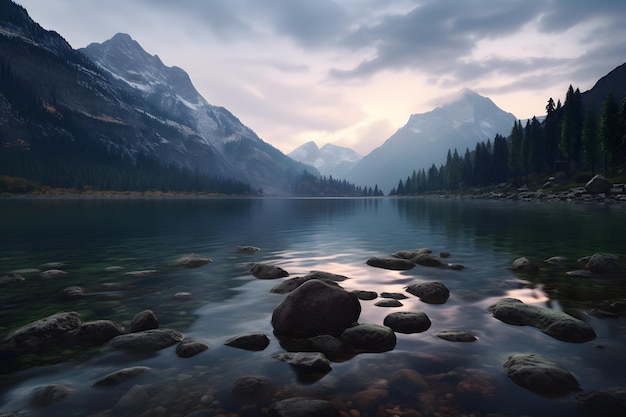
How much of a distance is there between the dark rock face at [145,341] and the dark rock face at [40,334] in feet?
6.18

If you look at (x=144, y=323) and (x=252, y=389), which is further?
(x=144, y=323)

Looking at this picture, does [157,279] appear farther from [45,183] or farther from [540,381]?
[45,183]

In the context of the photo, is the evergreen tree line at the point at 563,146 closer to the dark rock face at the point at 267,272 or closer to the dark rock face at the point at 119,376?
the dark rock face at the point at 267,272

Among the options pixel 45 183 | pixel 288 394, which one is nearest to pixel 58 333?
pixel 288 394

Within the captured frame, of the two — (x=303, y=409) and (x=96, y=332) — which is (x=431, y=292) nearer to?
(x=303, y=409)

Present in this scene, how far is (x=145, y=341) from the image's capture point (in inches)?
383

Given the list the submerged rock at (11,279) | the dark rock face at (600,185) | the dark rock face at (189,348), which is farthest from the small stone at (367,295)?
the dark rock face at (600,185)

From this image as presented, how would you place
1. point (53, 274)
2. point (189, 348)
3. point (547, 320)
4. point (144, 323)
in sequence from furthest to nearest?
point (53, 274)
point (144, 323)
point (547, 320)
point (189, 348)

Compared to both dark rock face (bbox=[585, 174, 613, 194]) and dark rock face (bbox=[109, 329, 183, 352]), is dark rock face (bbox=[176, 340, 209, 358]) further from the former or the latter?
dark rock face (bbox=[585, 174, 613, 194])

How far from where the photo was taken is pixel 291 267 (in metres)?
21.7

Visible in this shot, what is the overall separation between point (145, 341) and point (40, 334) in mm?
3263

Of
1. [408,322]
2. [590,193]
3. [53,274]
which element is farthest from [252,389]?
[590,193]

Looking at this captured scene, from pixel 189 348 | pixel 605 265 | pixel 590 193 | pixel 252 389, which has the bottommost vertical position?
pixel 252 389

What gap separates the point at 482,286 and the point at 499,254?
9.73 meters
